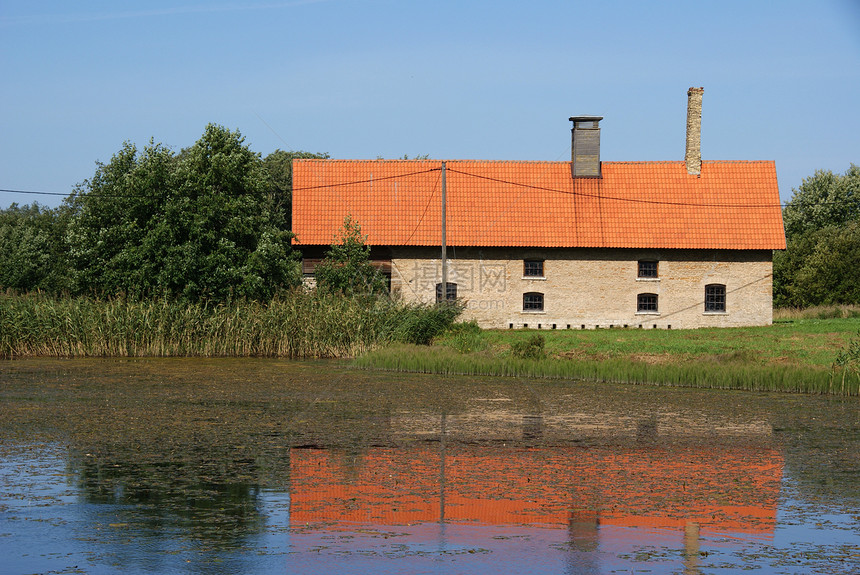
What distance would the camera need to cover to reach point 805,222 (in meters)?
60.7

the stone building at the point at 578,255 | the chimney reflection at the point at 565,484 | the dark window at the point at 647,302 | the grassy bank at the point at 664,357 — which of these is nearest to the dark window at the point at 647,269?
the stone building at the point at 578,255

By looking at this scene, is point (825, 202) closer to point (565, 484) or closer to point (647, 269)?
point (647, 269)

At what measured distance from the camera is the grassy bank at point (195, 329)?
2420cm

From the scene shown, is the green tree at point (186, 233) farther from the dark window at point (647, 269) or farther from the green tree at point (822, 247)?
the green tree at point (822, 247)

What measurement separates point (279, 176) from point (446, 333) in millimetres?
32572

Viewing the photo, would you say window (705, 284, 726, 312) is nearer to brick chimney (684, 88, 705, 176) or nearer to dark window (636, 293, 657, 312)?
dark window (636, 293, 657, 312)

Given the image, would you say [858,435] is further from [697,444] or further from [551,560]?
[551,560]

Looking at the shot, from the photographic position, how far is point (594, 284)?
113ft

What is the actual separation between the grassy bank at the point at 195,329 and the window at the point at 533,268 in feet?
33.7

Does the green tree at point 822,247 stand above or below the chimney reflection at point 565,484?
above

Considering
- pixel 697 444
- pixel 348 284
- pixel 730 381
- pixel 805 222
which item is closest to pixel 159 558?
pixel 697 444

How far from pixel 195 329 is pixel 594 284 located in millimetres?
15440

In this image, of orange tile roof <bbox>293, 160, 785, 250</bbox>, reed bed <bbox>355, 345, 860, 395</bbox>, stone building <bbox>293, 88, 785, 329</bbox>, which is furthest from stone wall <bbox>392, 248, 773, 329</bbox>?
reed bed <bbox>355, 345, 860, 395</bbox>

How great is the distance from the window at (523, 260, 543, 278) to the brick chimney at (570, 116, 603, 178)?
13.9 ft
